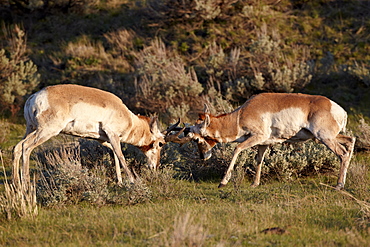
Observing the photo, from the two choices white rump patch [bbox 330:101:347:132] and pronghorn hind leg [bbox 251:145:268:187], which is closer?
white rump patch [bbox 330:101:347:132]

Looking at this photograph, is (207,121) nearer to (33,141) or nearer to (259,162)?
(259,162)

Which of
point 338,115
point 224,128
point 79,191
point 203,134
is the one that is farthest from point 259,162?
point 79,191

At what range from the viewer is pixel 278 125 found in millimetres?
9648

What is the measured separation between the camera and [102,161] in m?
11.4

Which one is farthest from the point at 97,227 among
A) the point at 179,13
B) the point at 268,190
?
the point at 179,13

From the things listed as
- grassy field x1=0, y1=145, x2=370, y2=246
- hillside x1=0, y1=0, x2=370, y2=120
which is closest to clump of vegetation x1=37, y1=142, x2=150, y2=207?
grassy field x1=0, y1=145, x2=370, y2=246

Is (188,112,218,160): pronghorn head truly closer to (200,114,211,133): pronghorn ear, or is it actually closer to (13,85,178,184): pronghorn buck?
(200,114,211,133): pronghorn ear

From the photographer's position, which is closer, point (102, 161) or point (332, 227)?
point (332, 227)

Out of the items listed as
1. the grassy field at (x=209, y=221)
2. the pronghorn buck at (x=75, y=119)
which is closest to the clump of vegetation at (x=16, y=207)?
the grassy field at (x=209, y=221)

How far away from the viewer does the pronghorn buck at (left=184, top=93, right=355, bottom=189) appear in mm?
9359

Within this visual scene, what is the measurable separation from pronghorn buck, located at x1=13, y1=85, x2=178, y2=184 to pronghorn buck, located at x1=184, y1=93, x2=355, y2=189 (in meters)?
1.62

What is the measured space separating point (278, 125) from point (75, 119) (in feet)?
13.9

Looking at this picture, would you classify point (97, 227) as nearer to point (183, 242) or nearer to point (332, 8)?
point (183, 242)

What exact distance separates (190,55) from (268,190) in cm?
1235
